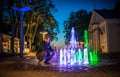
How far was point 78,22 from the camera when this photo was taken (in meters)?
83.4

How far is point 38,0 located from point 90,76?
40.4 m

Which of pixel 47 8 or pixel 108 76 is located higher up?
pixel 47 8

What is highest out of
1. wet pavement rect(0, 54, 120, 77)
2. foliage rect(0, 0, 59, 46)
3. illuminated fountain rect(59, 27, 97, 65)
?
foliage rect(0, 0, 59, 46)

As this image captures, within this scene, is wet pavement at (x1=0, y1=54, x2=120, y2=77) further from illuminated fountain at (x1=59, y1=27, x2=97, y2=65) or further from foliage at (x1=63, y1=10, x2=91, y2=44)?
foliage at (x1=63, y1=10, x2=91, y2=44)

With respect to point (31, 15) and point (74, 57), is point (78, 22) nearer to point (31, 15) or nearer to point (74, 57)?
point (31, 15)

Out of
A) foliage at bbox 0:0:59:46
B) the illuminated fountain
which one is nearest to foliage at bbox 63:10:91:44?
foliage at bbox 0:0:59:46

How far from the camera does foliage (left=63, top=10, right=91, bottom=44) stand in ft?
262

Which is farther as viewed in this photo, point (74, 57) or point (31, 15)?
point (31, 15)

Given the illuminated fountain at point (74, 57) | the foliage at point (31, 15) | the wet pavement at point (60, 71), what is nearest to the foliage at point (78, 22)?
the foliage at point (31, 15)

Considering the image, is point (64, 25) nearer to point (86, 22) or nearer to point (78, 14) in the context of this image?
point (78, 14)

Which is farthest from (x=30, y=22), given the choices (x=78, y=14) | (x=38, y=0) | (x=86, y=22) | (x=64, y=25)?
(x=64, y=25)

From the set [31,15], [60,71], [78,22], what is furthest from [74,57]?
[78,22]

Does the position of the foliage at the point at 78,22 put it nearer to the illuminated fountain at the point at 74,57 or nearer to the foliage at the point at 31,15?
the foliage at the point at 31,15

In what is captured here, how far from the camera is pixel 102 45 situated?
4234 centimetres
